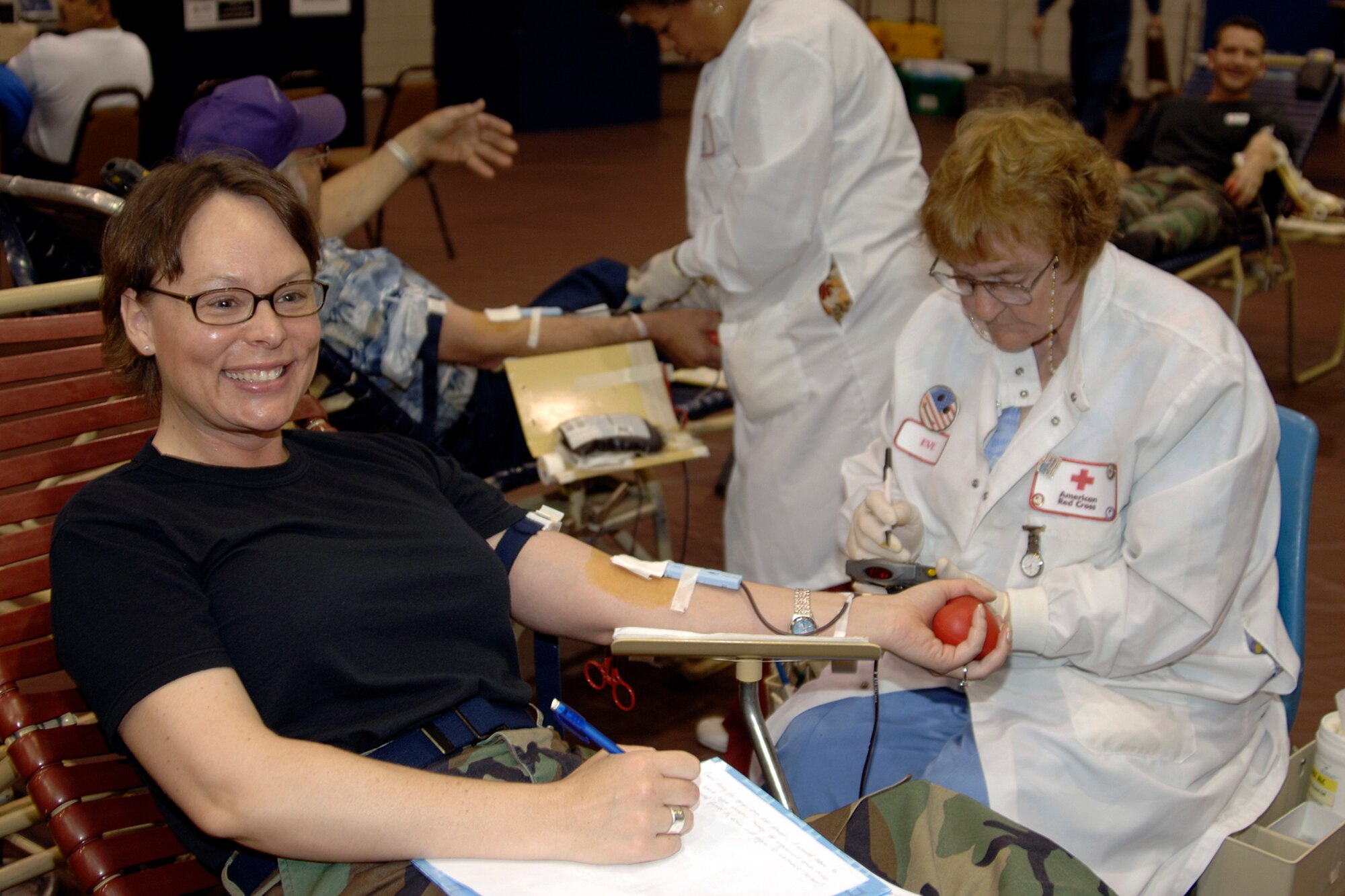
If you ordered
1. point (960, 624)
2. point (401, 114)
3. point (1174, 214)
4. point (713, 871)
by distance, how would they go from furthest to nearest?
point (401, 114)
point (1174, 214)
point (960, 624)
point (713, 871)

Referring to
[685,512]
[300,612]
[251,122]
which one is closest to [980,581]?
[300,612]

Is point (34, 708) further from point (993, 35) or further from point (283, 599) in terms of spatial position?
point (993, 35)

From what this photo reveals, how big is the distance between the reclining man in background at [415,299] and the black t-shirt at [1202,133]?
3103 millimetres

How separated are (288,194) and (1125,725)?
Result: 121 cm

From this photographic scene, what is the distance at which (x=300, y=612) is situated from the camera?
4.40ft

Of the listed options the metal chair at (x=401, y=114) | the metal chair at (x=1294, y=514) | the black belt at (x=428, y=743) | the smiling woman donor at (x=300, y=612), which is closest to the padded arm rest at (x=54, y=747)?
the smiling woman donor at (x=300, y=612)

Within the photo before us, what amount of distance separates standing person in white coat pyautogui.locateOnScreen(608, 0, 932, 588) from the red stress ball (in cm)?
110

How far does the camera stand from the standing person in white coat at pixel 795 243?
2.55m

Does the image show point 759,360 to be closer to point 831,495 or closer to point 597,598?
point 831,495

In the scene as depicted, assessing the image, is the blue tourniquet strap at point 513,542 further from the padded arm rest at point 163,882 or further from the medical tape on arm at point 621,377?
the medical tape on arm at point 621,377

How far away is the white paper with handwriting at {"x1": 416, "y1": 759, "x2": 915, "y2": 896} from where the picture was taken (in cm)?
117

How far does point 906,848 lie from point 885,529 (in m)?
0.56

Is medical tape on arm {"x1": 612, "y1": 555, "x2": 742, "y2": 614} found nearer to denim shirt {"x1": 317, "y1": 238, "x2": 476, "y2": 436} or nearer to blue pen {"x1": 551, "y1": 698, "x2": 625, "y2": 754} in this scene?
blue pen {"x1": 551, "y1": 698, "x2": 625, "y2": 754}

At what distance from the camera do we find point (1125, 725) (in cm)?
165
